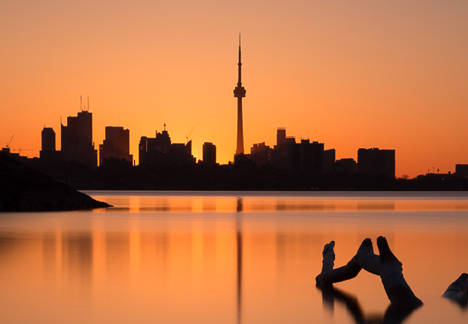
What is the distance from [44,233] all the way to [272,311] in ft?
107

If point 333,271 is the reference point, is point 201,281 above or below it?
below

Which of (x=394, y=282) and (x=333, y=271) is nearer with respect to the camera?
(x=394, y=282)

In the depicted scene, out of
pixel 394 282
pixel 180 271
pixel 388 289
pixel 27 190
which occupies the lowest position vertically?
pixel 180 271

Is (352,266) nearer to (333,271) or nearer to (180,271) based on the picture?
(333,271)

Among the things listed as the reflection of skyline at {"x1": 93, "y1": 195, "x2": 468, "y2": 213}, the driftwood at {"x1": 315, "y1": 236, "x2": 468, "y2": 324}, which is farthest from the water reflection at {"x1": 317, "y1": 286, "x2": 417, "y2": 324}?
the reflection of skyline at {"x1": 93, "y1": 195, "x2": 468, "y2": 213}

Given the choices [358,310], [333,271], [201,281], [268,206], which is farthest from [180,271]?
[268,206]

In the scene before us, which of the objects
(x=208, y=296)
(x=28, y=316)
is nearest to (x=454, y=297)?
(x=208, y=296)

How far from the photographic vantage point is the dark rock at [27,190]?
8175 centimetres

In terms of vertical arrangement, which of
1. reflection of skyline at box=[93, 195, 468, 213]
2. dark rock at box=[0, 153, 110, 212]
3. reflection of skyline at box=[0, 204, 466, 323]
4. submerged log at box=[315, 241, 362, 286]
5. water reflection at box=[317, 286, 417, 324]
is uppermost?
dark rock at box=[0, 153, 110, 212]

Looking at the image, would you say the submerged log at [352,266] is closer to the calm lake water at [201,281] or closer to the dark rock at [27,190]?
the calm lake water at [201,281]

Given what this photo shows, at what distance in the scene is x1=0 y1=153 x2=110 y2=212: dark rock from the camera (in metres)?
81.8

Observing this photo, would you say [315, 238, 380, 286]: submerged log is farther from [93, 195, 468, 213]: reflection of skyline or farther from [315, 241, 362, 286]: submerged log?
[93, 195, 468, 213]: reflection of skyline

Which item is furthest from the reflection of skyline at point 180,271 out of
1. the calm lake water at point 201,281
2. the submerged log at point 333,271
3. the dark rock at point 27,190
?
the dark rock at point 27,190

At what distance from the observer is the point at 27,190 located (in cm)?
8531
